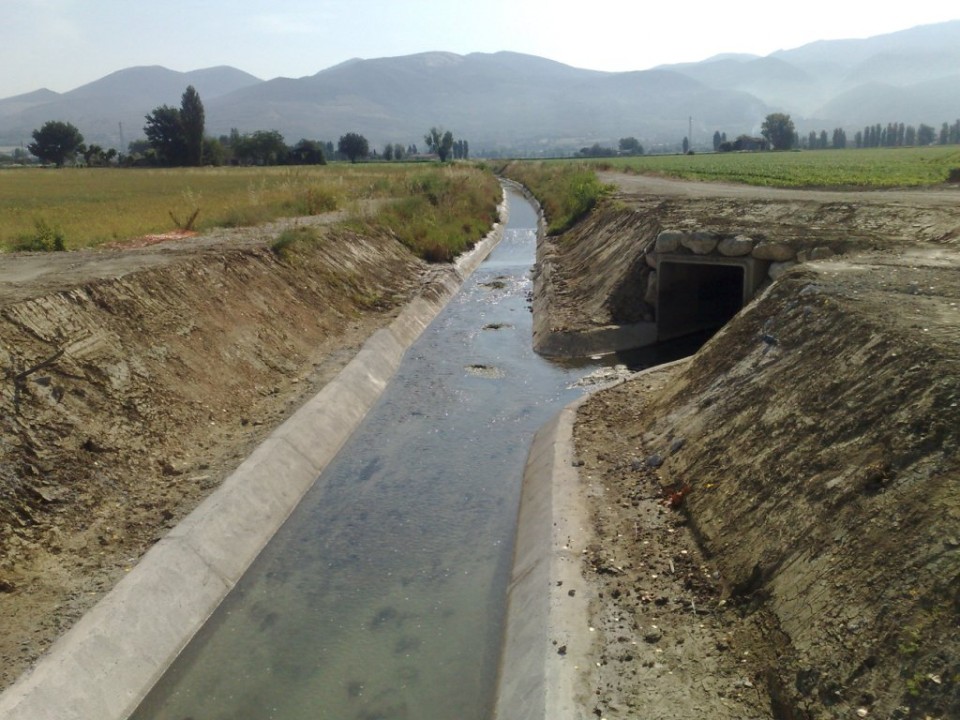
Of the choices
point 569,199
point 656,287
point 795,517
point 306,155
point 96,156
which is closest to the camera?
point 795,517

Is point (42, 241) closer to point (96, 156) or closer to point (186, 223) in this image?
point (186, 223)

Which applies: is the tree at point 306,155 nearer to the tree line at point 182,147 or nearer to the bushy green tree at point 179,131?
the tree line at point 182,147

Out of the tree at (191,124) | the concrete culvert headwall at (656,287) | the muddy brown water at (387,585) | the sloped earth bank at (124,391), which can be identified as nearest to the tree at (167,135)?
the tree at (191,124)

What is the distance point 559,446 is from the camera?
13766 mm

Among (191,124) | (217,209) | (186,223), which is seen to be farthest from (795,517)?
(191,124)

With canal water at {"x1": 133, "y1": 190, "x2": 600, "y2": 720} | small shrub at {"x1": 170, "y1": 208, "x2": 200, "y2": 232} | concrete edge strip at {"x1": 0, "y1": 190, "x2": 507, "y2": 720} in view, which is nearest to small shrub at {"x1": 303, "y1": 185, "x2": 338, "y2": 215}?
small shrub at {"x1": 170, "y1": 208, "x2": 200, "y2": 232}

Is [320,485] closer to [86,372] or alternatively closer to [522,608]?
[86,372]

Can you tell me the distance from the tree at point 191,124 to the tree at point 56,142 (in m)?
24.2

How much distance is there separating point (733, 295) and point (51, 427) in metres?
19.7

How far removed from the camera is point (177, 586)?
998 cm

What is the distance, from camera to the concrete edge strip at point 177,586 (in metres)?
7.86

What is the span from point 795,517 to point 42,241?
21.5m

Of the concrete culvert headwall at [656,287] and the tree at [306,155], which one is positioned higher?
the tree at [306,155]

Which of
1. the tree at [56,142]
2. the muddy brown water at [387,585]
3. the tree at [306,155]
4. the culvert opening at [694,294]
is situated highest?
the tree at [56,142]
